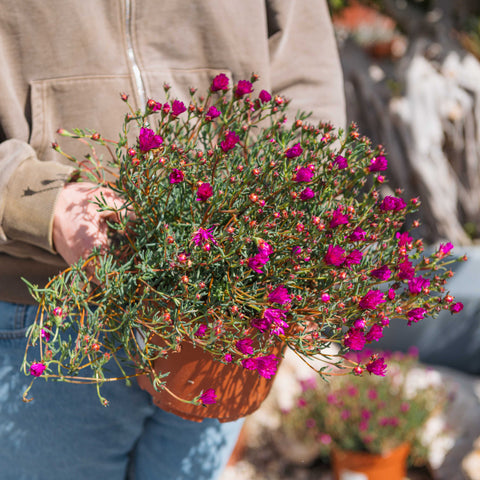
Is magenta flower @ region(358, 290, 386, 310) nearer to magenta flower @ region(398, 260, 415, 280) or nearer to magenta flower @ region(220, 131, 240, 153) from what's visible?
magenta flower @ region(398, 260, 415, 280)

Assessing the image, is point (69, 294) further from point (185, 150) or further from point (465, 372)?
point (465, 372)

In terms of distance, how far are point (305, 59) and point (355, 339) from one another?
0.76 m

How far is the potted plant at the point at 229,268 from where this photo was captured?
77 centimetres

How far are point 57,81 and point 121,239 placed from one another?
0.37 meters

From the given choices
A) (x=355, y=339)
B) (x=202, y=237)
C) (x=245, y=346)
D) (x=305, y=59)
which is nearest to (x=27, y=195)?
(x=202, y=237)

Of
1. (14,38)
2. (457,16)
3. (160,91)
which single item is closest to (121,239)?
(160,91)

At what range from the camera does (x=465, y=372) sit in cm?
354

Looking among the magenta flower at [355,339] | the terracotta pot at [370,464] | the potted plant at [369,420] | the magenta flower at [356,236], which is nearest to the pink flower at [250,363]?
the magenta flower at [355,339]

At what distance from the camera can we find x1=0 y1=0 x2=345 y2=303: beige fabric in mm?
933

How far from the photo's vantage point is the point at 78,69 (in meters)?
1.05

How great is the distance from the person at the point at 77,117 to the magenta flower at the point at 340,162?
1.22ft

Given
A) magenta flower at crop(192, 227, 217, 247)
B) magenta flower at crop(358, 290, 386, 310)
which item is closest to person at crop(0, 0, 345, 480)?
magenta flower at crop(192, 227, 217, 247)

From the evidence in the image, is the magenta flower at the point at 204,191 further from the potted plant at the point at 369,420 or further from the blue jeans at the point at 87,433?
the potted plant at the point at 369,420

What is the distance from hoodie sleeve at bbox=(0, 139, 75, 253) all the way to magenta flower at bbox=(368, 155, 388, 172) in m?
0.54
